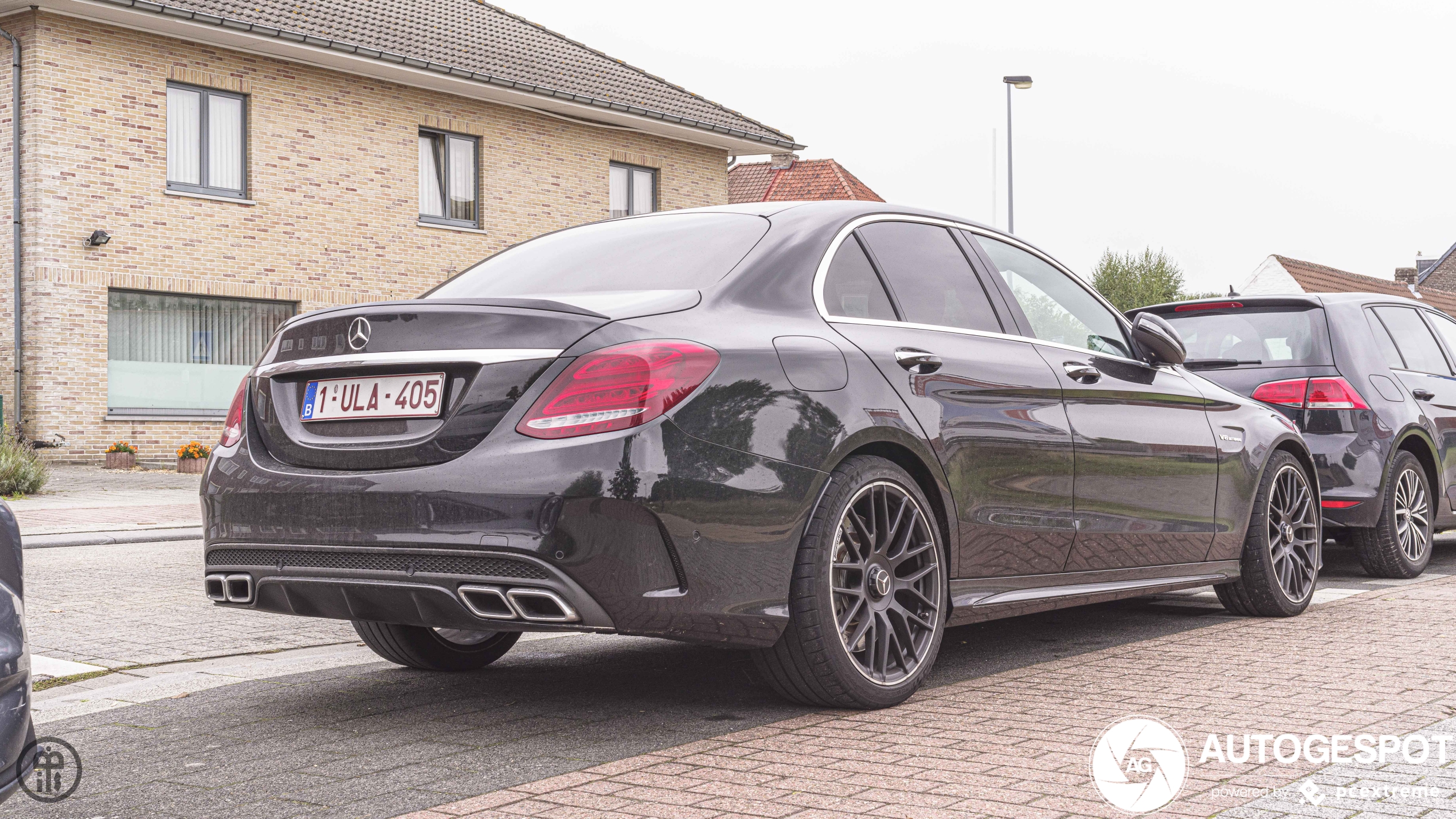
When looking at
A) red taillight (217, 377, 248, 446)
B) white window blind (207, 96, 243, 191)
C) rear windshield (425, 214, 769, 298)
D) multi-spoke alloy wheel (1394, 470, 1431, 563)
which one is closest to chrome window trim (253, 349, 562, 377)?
red taillight (217, 377, 248, 446)

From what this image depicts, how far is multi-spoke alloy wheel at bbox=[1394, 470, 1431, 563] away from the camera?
27.5 feet

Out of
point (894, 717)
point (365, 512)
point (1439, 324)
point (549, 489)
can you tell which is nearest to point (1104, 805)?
point (894, 717)

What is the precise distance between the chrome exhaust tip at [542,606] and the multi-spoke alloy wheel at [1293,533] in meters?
3.95

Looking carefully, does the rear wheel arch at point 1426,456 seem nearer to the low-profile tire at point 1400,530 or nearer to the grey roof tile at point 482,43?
the low-profile tire at point 1400,530

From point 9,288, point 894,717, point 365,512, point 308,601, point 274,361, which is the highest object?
point 9,288

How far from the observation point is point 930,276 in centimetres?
508

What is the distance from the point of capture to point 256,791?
354 cm

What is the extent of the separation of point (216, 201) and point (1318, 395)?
674 inches

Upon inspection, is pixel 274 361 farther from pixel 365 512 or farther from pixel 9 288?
pixel 9 288

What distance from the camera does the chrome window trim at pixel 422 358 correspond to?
3.89 metres

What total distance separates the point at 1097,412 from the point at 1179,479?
0.66m

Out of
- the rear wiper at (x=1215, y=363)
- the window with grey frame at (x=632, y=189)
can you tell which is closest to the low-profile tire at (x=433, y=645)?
the rear wiper at (x=1215, y=363)

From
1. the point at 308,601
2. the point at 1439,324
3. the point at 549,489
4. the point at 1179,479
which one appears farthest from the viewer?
the point at 1439,324

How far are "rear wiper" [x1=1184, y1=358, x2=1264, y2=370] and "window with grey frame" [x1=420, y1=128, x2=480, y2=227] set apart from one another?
58.5 feet
